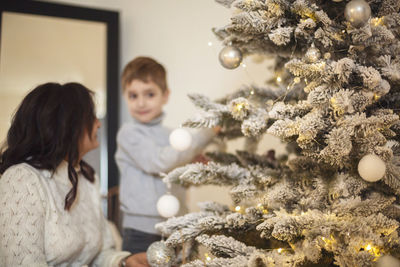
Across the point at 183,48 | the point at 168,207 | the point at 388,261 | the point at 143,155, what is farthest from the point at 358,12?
the point at 183,48

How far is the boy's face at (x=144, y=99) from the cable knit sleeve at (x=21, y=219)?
2.12 feet

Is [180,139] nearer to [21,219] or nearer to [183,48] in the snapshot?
[21,219]

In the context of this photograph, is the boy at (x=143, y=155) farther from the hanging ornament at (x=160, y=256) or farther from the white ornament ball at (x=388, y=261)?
the white ornament ball at (x=388, y=261)

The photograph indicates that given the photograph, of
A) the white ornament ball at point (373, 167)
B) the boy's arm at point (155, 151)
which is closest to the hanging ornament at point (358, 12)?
the white ornament ball at point (373, 167)

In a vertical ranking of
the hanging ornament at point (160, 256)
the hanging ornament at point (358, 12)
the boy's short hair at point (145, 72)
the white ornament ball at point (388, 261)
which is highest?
the hanging ornament at point (358, 12)

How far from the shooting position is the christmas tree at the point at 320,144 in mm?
729

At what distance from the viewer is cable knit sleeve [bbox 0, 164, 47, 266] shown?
3.25 feet

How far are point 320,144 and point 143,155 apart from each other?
0.87 metres

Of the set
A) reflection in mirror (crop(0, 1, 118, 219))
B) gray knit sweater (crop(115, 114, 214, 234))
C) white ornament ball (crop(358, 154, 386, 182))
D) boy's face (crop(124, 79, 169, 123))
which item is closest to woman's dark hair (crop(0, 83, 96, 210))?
gray knit sweater (crop(115, 114, 214, 234))

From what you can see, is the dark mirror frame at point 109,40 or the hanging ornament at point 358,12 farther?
the dark mirror frame at point 109,40

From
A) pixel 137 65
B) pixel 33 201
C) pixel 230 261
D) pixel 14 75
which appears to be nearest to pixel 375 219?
pixel 230 261

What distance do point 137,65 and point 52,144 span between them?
628mm

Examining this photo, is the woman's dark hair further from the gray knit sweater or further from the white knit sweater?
the gray knit sweater

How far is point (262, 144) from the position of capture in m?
1.63
